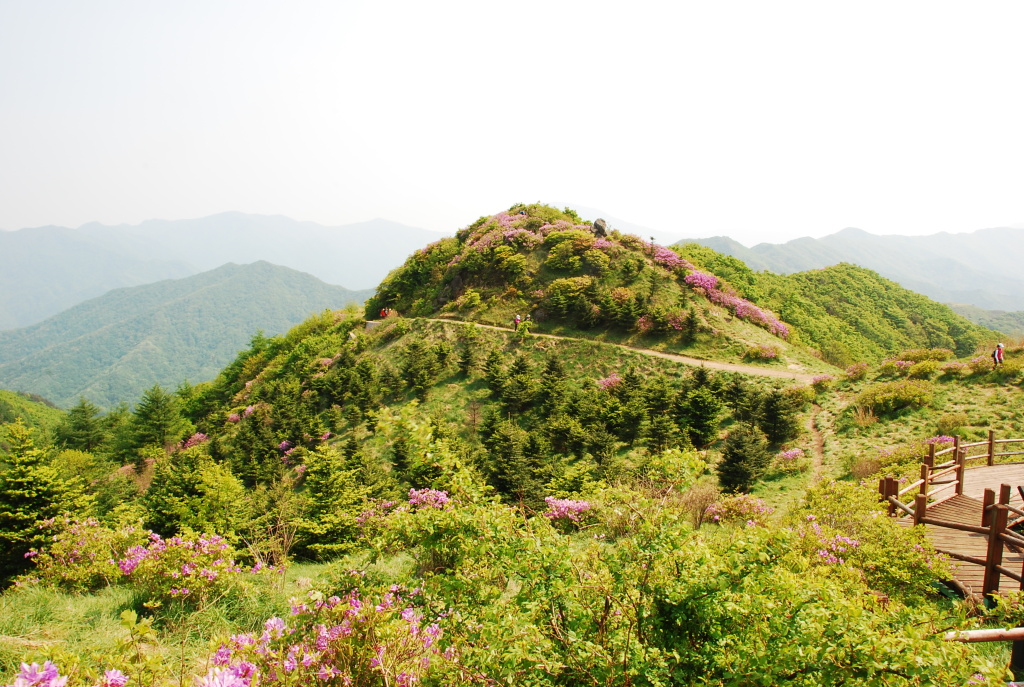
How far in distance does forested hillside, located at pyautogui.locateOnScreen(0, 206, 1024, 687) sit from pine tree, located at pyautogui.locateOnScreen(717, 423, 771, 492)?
0.07 m

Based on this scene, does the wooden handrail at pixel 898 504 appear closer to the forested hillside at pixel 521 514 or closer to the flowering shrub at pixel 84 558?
the forested hillside at pixel 521 514

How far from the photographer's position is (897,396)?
1409 centimetres

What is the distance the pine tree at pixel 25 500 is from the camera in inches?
322

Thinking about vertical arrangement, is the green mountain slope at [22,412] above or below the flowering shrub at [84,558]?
below

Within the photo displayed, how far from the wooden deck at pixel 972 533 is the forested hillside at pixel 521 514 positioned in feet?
1.33

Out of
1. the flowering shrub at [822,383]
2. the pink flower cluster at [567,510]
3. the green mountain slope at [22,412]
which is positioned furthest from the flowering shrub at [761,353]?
the green mountain slope at [22,412]

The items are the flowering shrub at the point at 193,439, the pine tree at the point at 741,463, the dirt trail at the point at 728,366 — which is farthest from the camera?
the flowering shrub at the point at 193,439

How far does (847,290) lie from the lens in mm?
40750

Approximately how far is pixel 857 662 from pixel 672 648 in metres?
1.03

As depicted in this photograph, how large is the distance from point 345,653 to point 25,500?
9742mm

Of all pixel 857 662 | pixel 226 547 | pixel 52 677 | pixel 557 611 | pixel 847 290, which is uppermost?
pixel 847 290

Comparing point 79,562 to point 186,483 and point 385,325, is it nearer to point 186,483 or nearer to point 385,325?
point 186,483

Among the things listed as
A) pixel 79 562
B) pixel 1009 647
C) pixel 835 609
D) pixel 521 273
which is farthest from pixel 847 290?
pixel 79 562

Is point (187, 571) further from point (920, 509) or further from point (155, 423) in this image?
point (155, 423)
